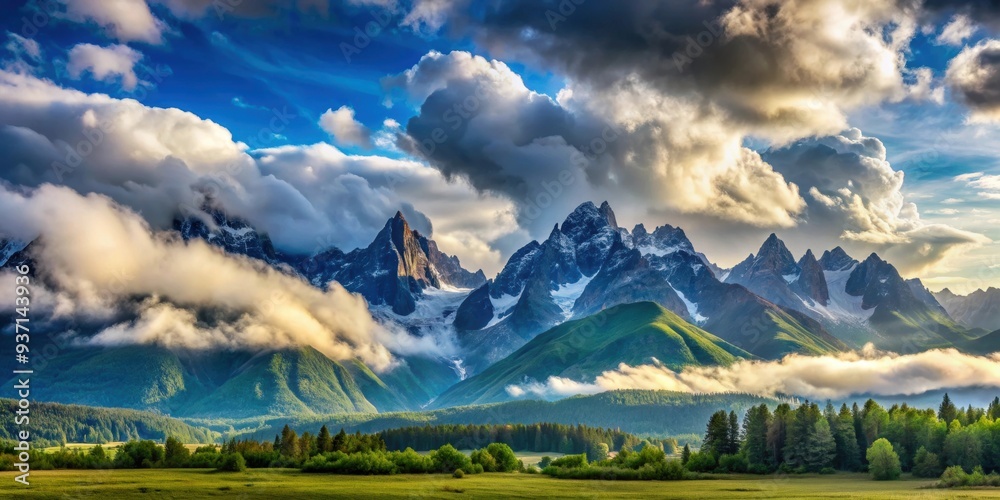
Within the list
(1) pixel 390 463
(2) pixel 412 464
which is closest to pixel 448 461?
(2) pixel 412 464

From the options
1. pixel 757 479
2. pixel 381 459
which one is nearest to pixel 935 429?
pixel 757 479

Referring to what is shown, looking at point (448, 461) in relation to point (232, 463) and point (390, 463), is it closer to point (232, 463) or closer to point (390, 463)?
point (390, 463)

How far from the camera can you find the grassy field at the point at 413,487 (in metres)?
134

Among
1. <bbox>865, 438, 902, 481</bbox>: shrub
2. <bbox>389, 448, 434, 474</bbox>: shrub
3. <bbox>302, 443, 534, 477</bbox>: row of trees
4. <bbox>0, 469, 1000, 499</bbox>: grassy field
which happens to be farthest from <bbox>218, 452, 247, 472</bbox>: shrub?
<bbox>865, 438, 902, 481</bbox>: shrub

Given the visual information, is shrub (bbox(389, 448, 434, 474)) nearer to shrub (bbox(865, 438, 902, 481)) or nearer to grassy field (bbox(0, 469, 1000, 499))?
grassy field (bbox(0, 469, 1000, 499))

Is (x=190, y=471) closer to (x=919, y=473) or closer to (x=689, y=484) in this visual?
(x=689, y=484)

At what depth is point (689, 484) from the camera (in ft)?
544

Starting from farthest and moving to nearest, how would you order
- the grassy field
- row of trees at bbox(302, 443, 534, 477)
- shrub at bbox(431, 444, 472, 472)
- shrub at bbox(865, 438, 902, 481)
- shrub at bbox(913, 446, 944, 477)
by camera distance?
shrub at bbox(431, 444, 472, 472)
row of trees at bbox(302, 443, 534, 477)
shrub at bbox(913, 446, 944, 477)
shrub at bbox(865, 438, 902, 481)
the grassy field

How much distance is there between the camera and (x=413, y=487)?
15275 centimetres

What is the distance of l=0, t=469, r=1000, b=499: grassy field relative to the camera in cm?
13375

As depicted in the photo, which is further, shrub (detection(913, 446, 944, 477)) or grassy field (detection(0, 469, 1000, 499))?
shrub (detection(913, 446, 944, 477))

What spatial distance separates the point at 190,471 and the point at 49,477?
3000cm

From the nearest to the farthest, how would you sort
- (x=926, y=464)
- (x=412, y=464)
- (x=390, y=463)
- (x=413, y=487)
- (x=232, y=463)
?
1. (x=413, y=487)
2. (x=926, y=464)
3. (x=390, y=463)
4. (x=232, y=463)
5. (x=412, y=464)

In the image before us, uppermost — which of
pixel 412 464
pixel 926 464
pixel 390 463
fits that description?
pixel 390 463
